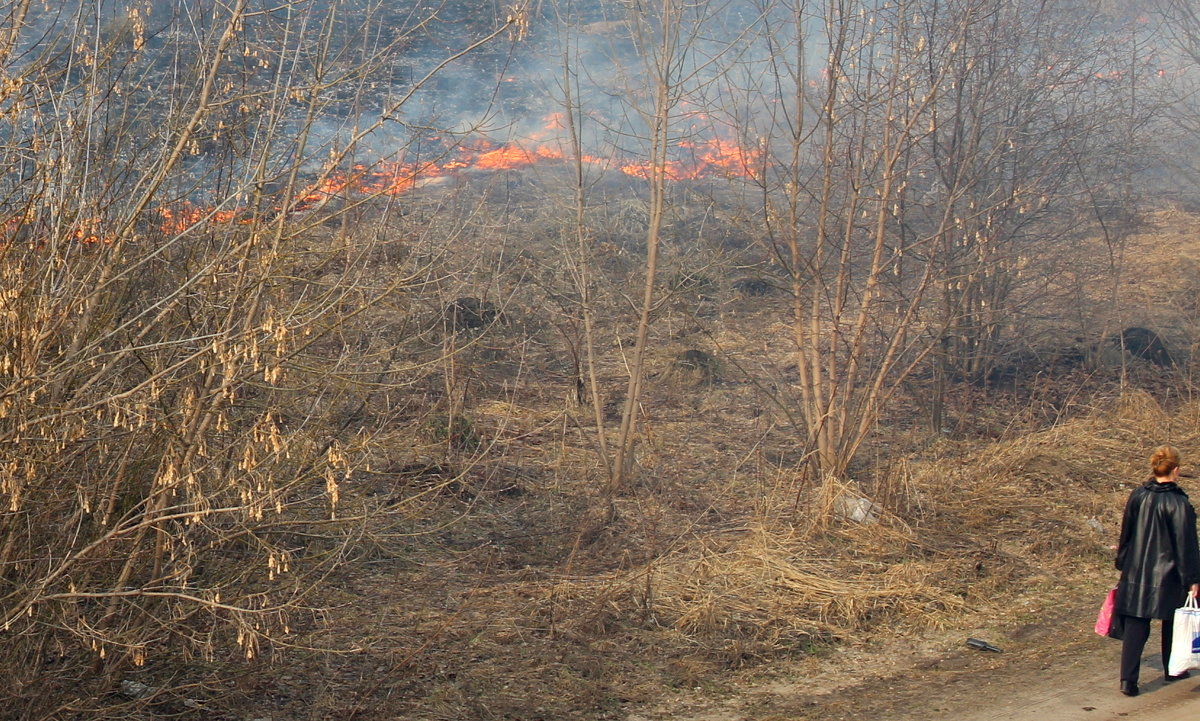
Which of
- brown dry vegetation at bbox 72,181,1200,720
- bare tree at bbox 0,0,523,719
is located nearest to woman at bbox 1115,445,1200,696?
brown dry vegetation at bbox 72,181,1200,720

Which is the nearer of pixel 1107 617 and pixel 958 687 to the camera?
pixel 1107 617

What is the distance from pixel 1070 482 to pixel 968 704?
531 centimetres

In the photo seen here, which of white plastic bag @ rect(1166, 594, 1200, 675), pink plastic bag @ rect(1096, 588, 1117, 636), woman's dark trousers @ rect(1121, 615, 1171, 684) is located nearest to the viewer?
white plastic bag @ rect(1166, 594, 1200, 675)

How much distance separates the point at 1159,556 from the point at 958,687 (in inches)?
53.6

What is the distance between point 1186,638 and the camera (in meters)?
5.91

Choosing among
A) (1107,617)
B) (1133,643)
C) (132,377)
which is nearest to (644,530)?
(1107,617)

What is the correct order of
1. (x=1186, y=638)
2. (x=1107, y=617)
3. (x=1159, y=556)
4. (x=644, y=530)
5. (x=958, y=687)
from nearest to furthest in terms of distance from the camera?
1. (x=1186, y=638)
2. (x=1159, y=556)
3. (x=1107, y=617)
4. (x=958, y=687)
5. (x=644, y=530)

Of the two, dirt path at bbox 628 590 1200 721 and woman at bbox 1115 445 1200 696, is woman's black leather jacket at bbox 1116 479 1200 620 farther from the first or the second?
dirt path at bbox 628 590 1200 721

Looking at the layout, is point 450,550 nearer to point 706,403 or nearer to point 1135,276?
point 706,403

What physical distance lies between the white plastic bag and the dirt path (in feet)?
0.68

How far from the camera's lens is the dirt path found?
5977 millimetres

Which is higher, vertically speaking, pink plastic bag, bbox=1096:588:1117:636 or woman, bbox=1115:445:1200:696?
woman, bbox=1115:445:1200:696

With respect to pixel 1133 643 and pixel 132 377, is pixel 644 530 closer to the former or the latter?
pixel 1133 643

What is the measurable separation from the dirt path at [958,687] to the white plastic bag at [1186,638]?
0.21m
